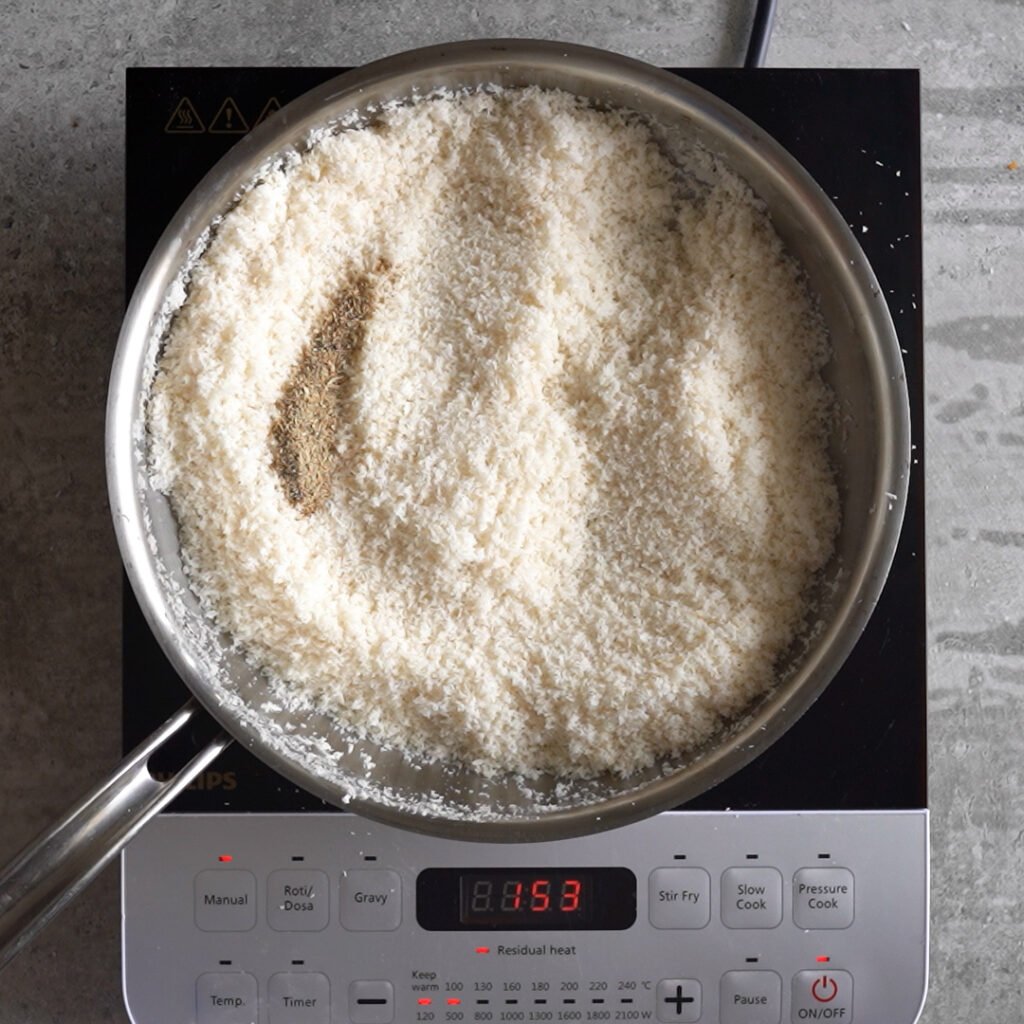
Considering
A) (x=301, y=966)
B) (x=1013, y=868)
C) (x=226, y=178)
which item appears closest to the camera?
(x=226, y=178)

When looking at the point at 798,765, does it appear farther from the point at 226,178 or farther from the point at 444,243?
the point at 226,178

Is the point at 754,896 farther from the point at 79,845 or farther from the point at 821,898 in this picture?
the point at 79,845

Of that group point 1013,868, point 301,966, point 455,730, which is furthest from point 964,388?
point 301,966

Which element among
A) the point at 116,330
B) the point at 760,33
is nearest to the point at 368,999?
the point at 116,330

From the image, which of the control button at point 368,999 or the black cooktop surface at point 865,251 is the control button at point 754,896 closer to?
the black cooktop surface at point 865,251

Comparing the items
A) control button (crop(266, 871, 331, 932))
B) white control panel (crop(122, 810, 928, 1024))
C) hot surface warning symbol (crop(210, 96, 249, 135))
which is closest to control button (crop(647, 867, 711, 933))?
white control panel (crop(122, 810, 928, 1024))

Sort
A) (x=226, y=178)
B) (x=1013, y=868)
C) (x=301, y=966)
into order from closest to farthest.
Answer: (x=226, y=178)
(x=301, y=966)
(x=1013, y=868)

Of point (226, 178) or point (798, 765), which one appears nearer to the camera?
point (226, 178)
